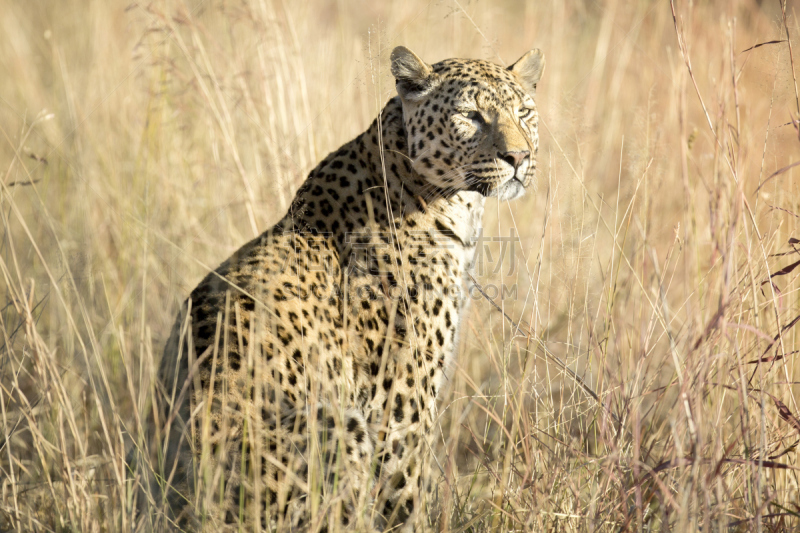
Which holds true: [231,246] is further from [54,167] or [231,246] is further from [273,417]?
[273,417]

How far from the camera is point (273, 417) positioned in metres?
2.70

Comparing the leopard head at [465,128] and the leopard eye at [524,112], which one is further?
the leopard eye at [524,112]

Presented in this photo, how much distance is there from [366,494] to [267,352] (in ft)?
2.53

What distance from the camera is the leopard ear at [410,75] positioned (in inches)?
142

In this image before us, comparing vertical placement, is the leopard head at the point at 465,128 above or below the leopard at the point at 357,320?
above

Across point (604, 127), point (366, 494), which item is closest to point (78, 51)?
point (604, 127)

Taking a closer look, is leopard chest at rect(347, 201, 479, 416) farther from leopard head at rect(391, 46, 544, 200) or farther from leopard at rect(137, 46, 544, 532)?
leopard head at rect(391, 46, 544, 200)

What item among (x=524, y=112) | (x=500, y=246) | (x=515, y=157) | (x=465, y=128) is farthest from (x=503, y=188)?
(x=500, y=246)

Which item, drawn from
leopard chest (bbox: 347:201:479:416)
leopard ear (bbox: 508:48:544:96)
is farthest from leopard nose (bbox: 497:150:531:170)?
leopard ear (bbox: 508:48:544:96)

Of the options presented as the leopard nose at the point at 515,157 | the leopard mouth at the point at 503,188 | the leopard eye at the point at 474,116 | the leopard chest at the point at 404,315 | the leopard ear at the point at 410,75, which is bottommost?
the leopard chest at the point at 404,315

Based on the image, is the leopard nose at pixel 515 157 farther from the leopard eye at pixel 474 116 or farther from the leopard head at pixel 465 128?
the leopard eye at pixel 474 116

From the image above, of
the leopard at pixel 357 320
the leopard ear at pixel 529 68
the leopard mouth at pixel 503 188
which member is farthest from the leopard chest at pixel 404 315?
the leopard ear at pixel 529 68

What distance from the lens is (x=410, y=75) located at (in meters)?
3.63

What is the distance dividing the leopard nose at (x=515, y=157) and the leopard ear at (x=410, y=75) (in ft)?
1.95
